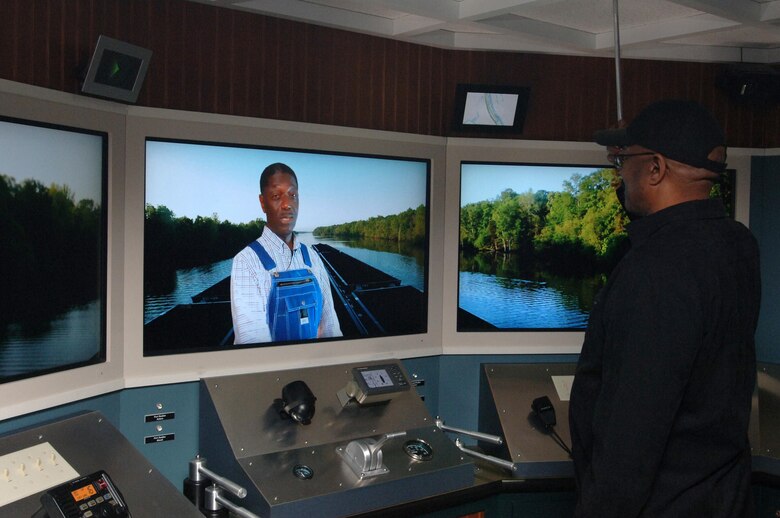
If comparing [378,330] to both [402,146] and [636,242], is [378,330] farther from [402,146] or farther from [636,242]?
[636,242]

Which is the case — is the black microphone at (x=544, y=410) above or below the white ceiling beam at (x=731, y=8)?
below

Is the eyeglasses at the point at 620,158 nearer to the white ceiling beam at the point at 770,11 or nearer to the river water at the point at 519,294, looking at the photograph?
the white ceiling beam at the point at 770,11

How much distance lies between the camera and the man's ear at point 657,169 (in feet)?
5.85

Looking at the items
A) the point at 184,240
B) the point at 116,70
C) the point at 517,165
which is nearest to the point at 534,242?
the point at 517,165

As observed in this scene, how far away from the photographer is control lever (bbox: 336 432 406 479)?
8.08ft

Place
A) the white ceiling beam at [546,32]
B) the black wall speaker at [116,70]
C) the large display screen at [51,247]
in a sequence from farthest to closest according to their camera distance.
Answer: the white ceiling beam at [546,32], the black wall speaker at [116,70], the large display screen at [51,247]

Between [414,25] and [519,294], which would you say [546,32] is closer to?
[414,25]

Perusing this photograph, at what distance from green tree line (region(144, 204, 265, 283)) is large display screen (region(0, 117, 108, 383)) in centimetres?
16

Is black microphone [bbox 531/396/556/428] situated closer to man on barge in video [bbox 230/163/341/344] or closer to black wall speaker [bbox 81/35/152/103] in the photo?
man on barge in video [bbox 230/163/341/344]

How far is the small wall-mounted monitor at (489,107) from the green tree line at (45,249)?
4.99 ft

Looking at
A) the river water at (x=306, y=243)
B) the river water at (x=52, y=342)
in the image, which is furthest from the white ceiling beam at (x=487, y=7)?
the river water at (x=52, y=342)

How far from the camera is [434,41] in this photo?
3232mm

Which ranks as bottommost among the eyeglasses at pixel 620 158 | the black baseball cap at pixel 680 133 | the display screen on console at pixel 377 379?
the display screen on console at pixel 377 379

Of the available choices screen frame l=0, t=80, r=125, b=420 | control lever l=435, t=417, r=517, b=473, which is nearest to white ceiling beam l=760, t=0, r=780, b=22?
control lever l=435, t=417, r=517, b=473
